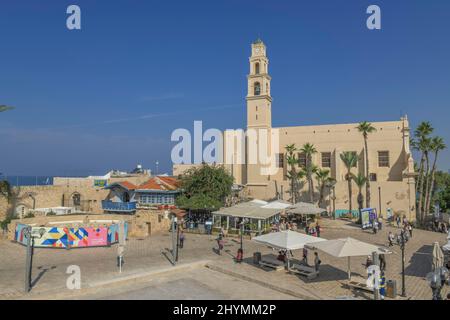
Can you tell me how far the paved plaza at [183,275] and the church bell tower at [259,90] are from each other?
94.8ft

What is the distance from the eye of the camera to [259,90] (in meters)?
51.4

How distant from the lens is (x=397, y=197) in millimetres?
42969

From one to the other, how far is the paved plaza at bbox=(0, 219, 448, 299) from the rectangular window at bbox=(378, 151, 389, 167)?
24011mm

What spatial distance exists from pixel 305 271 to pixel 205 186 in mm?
20887

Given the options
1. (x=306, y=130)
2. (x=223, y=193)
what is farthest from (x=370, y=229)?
(x=306, y=130)

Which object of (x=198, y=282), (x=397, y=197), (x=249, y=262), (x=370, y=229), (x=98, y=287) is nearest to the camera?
(x=98, y=287)

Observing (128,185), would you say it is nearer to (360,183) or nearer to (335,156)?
(360,183)

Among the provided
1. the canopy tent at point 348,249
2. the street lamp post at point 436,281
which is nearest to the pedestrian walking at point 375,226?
the canopy tent at point 348,249

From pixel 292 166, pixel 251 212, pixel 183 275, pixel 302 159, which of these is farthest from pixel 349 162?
pixel 183 275

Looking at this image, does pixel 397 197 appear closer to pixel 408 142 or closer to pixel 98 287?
pixel 408 142

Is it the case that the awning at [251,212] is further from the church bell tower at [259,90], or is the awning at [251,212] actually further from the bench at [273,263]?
the church bell tower at [259,90]

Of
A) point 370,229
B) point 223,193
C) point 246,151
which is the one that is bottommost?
point 370,229

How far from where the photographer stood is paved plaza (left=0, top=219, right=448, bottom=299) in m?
14.2

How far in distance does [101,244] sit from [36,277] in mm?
8373
